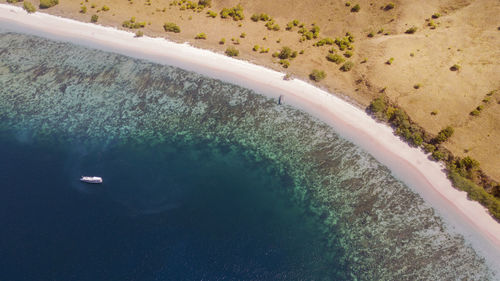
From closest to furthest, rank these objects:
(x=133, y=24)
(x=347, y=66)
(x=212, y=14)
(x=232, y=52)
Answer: (x=347, y=66)
(x=232, y=52)
(x=133, y=24)
(x=212, y=14)

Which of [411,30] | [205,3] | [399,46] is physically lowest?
[205,3]

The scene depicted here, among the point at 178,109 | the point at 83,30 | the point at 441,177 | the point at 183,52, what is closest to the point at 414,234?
the point at 441,177

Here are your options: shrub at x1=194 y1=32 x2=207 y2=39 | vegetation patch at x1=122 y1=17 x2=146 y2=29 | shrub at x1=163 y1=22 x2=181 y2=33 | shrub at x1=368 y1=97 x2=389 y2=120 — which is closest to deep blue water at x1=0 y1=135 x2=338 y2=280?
shrub at x1=368 y1=97 x2=389 y2=120

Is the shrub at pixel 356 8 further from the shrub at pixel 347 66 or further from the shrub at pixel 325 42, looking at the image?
the shrub at pixel 347 66

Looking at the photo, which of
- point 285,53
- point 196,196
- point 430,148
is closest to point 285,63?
point 285,53

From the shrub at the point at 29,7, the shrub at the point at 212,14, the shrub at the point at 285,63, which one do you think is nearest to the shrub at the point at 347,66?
the shrub at the point at 285,63

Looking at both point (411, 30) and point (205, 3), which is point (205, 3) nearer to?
point (205, 3)
